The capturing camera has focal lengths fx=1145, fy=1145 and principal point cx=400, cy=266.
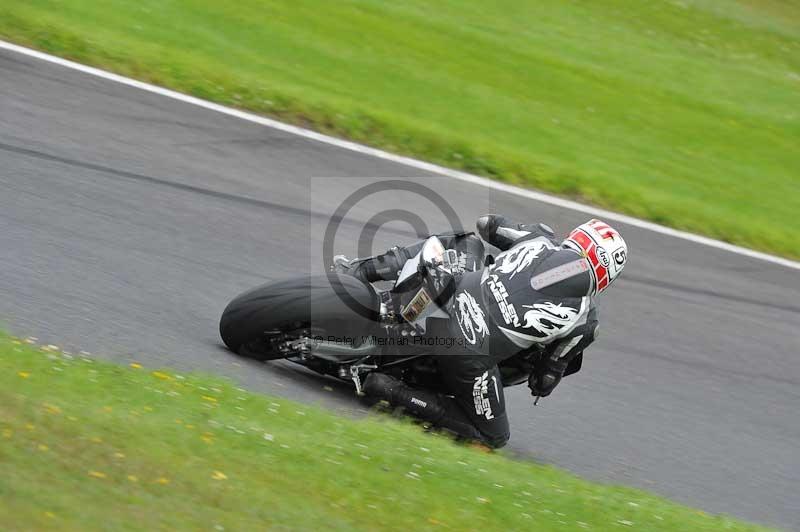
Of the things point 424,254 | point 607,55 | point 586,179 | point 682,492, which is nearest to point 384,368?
point 424,254

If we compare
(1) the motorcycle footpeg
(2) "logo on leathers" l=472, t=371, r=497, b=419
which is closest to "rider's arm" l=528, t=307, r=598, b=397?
(2) "logo on leathers" l=472, t=371, r=497, b=419

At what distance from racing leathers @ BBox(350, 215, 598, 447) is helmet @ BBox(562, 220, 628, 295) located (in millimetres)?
61

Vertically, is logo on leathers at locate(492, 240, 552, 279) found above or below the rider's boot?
above

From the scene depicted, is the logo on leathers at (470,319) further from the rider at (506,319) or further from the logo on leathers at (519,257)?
the logo on leathers at (519,257)

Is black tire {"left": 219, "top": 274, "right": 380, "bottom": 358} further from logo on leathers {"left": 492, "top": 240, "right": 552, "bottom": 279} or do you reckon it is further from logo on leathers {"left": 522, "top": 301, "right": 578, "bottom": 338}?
logo on leathers {"left": 522, "top": 301, "right": 578, "bottom": 338}

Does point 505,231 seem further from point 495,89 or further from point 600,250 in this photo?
point 495,89

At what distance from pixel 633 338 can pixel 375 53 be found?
5552 millimetres

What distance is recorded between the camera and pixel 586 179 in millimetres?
11430

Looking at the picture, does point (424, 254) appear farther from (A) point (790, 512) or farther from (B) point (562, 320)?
(A) point (790, 512)

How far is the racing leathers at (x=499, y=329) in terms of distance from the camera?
20.8 ft

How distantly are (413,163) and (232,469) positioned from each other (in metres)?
6.20

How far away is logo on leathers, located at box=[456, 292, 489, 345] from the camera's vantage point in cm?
645

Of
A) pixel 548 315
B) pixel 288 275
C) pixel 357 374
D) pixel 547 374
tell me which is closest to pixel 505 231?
pixel 548 315

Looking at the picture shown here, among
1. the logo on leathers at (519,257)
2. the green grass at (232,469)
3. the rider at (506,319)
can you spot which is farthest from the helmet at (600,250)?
the green grass at (232,469)
